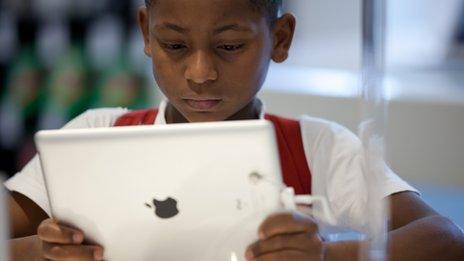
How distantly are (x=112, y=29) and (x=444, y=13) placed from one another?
2.38ft

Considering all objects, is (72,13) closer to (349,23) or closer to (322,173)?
(349,23)

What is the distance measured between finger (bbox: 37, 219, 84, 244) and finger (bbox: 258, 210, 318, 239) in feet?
0.46

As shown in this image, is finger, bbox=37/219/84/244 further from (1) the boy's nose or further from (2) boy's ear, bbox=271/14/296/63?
(2) boy's ear, bbox=271/14/296/63

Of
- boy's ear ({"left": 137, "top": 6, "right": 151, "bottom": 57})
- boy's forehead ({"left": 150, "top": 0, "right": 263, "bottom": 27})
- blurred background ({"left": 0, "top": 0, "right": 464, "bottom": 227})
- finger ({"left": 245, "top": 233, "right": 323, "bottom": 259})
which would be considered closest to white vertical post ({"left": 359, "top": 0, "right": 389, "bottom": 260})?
finger ({"left": 245, "top": 233, "right": 323, "bottom": 259})

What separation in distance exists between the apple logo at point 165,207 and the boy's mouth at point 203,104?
7.4 inches

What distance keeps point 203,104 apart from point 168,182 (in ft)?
0.62

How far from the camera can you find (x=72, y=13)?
57.6 inches

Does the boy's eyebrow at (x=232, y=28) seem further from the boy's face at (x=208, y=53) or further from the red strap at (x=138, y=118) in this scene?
the red strap at (x=138, y=118)

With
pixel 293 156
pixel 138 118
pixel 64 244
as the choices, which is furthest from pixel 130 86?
pixel 64 244

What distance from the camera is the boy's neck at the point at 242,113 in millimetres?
906

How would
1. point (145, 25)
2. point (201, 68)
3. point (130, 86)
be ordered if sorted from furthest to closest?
point (130, 86) → point (145, 25) → point (201, 68)

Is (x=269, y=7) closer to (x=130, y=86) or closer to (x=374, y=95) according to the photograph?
(x=374, y=95)

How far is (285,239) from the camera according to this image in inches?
27.0

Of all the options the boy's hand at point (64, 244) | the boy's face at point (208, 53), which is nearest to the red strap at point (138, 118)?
the boy's face at point (208, 53)
